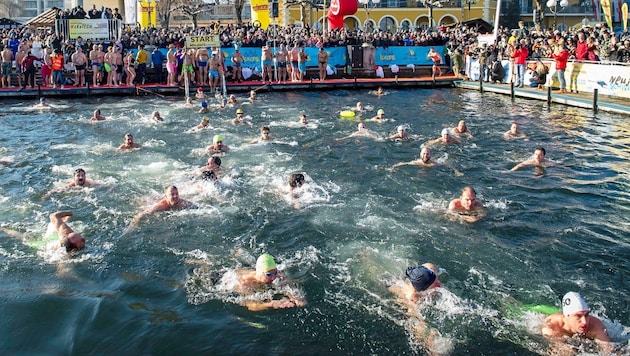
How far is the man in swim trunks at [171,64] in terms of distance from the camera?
2545 cm

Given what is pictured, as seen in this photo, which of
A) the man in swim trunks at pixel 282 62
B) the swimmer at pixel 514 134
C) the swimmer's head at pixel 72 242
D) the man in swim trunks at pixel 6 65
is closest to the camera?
the swimmer's head at pixel 72 242

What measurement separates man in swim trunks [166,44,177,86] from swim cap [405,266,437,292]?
20.6 meters

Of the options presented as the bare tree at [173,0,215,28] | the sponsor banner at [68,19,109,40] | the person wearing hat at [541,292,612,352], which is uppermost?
the bare tree at [173,0,215,28]

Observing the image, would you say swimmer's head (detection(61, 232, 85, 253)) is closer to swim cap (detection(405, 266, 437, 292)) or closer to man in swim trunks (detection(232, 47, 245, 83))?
swim cap (detection(405, 266, 437, 292))

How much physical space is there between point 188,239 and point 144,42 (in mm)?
21100

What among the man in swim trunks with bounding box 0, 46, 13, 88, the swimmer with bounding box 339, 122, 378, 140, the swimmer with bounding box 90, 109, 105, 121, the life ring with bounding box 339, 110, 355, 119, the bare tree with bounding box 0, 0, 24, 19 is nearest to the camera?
the swimmer with bounding box 339, 122, 378, 140

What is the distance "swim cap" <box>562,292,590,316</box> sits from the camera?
246 inches

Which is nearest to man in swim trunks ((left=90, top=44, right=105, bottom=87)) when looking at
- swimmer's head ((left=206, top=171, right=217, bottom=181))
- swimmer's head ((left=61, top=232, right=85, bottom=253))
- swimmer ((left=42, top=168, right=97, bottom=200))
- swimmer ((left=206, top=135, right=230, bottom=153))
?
swimmer ((left=206, top=135, right=230, bottom=153))

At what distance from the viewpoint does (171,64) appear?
2558cm

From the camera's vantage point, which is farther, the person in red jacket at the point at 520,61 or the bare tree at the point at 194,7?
the bare tree at the point at 194,7

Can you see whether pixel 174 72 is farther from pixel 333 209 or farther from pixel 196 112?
pixel 333 209

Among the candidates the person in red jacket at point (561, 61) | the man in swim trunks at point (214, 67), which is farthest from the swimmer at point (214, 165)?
the person in red jacket at point (561, 61)

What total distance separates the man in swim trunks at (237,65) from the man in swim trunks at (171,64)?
2.68 m

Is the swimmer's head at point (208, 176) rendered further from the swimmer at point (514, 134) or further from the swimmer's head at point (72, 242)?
the swimmer at point (514, 134)
